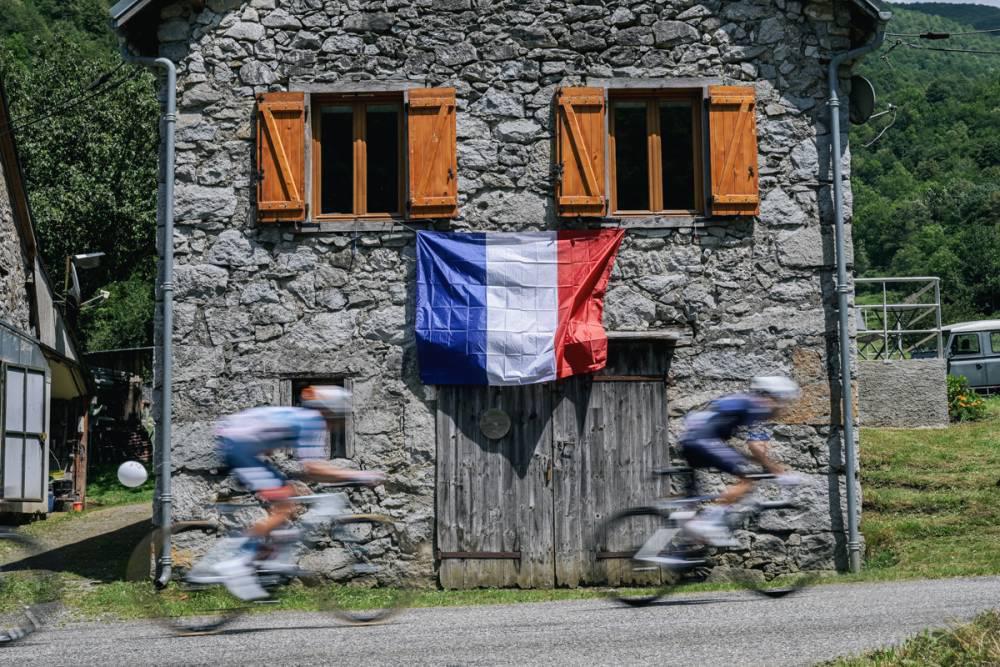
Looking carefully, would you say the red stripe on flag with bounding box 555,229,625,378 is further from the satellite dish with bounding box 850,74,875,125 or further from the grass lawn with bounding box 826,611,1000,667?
the grass lawn with bounding box 826,611,1000,667

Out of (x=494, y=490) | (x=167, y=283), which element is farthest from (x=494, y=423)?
(x=167, y=283)

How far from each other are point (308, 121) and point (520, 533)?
533 centimetres

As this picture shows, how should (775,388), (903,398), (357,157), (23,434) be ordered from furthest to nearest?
(903,398), (23,434), (357,157), (775,388)

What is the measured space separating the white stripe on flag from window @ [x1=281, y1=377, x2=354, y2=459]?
172 centimetres

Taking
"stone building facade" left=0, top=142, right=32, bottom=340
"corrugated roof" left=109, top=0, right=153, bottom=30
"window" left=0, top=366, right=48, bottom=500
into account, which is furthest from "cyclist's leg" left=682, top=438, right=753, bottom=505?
"stone building facade" left=0, top=142, right=32, bottom=340

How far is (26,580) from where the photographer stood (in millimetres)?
8977

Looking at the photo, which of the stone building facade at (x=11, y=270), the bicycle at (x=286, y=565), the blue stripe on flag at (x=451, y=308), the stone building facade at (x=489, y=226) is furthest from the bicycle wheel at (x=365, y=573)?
the stone building facade at (x=11, y=270)

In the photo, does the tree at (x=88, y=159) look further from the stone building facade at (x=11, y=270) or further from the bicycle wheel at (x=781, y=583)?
the bicycle wheel at (x=781, y=583)

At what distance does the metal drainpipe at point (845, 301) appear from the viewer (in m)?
13.3

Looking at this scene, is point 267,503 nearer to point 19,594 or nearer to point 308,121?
point 19,594

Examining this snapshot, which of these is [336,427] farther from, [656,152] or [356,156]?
[656,152]

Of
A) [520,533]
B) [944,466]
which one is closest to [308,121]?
[520,533]

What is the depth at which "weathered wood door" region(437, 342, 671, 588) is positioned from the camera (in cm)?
1330

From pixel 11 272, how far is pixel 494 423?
10964mm
